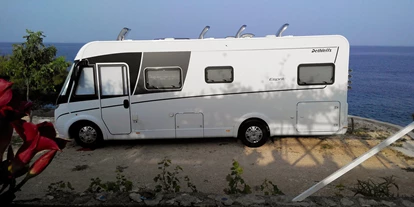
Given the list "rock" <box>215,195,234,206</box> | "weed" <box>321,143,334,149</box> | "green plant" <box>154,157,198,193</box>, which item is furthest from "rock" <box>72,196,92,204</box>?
"weed" <box>321,143,334,149</box>

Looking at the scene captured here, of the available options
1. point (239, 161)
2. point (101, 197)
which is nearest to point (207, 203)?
point (101, 197)

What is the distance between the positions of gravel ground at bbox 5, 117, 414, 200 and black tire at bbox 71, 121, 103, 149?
22 cm

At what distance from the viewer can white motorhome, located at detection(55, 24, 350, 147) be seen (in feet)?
26.0

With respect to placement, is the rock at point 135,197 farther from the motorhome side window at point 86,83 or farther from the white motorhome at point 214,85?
Answer: the motorhome side window at point 86,83

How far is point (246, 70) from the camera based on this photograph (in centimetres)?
794

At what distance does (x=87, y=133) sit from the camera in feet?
27.3

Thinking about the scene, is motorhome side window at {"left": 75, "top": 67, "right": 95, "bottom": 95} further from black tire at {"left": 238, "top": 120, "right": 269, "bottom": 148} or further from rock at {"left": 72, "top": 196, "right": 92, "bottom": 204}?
rock at {"left": 72, "top": 196, "right": 92, "bottom": 204}

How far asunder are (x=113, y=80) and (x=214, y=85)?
2398 millimetres

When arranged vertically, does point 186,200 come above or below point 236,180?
above

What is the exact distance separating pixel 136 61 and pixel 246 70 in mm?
2590

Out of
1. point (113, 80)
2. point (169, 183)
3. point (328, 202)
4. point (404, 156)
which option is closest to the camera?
point (328, 202)

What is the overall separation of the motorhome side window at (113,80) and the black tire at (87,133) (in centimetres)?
91

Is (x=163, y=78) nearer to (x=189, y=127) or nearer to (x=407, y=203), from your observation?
(x=189, y=127)

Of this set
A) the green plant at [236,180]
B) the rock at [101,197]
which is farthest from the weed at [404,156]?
the rock at [101,197]
